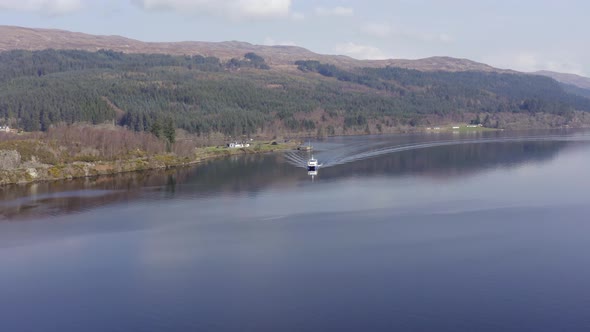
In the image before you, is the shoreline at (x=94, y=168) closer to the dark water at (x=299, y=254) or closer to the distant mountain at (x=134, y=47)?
the dark water at (x=299, y=254)

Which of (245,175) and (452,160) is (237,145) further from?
(452,160)

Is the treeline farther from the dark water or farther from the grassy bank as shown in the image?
the dark water

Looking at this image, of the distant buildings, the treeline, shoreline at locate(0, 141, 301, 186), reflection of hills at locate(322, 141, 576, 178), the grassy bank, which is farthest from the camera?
the treeline

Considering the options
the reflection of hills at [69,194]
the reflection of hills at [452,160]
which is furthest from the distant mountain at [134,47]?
the reflection of hills at [69,194]

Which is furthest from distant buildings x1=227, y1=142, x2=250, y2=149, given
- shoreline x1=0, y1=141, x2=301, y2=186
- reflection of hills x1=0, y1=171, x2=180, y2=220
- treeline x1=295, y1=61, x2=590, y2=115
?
treeline x1=295, y1=61, x2=590, y2=115

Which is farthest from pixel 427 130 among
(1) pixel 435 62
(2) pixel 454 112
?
(1) pixel 435 62
